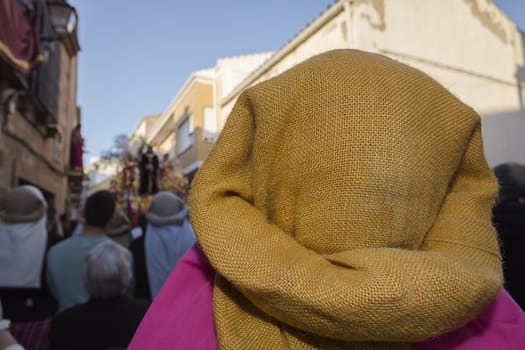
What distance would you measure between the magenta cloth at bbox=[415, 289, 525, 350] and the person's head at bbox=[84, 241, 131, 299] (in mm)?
1766

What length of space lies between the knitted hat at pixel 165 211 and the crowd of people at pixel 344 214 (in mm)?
2427

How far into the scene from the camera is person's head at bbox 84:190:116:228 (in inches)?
121

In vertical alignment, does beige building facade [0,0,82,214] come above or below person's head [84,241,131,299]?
above

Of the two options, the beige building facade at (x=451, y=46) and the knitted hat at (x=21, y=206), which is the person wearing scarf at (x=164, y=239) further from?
the beige building facade at (x=451, y=46)

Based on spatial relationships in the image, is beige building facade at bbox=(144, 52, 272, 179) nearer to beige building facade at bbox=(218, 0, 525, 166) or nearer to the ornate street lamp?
beige building facade at bbox=(218, 0, 525, 166)

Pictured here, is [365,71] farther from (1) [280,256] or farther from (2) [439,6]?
(2) [439,6]

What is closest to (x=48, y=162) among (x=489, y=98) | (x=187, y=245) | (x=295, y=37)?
(x=295, y=37)

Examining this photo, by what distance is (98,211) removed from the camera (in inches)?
121

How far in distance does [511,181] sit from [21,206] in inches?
118

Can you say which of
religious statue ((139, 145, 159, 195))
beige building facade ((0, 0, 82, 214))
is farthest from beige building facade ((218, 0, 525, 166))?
beige building facade ((0, 0, 82, 214))

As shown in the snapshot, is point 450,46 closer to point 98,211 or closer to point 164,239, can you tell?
point 164,239

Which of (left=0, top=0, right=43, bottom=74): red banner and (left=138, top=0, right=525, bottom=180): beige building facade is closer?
(left=0, top=0, right=43, bottom=74): red banner

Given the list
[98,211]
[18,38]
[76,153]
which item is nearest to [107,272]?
[98,211]

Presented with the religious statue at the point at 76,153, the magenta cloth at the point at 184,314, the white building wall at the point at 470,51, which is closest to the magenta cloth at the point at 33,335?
the magenta cloth at the point at 184,314
